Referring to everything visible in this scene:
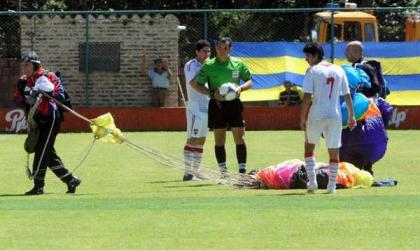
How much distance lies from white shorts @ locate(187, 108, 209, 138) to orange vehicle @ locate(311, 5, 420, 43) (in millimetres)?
14291

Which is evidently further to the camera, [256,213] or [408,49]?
[408,49]

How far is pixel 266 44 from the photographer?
29.4 meters

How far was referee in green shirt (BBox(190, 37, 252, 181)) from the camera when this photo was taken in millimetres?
15336

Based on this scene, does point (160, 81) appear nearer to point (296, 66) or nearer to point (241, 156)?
point (296, 66)

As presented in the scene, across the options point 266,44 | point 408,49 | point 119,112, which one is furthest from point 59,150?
point 408,49

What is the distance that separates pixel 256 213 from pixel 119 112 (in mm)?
17646

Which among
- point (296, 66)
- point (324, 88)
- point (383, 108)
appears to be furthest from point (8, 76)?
point (324, 88)

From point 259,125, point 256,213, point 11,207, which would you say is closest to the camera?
point 256,213

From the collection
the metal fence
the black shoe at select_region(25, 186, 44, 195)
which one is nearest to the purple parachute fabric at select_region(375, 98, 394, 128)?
the black shoe at select_region(25, 186, 44, 195)

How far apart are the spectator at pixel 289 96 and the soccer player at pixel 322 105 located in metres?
15.6

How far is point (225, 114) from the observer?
50.8 feet

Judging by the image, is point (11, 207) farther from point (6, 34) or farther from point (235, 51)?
point (6, 34)

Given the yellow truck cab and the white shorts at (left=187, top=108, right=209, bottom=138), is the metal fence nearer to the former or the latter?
the yellow truck cab

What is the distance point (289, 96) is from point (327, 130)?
15736 mm
